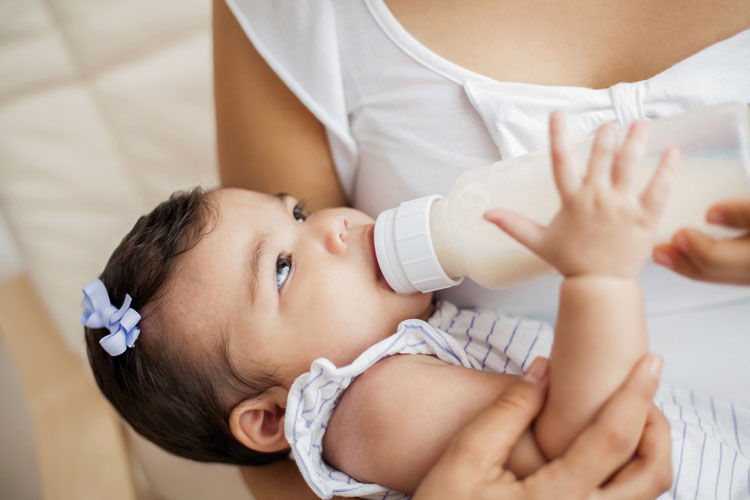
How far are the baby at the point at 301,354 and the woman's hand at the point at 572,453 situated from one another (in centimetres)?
7

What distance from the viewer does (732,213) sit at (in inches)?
23.9

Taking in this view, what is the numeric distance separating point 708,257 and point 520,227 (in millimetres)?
202

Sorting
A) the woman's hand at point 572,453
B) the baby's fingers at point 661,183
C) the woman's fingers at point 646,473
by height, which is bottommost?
the woman's fingers at point 646,473

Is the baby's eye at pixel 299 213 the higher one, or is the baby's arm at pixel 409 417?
the baby's eye at pixel 299 213

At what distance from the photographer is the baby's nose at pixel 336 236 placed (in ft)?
2.99

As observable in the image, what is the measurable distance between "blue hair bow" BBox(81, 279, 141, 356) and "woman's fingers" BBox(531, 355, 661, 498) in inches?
25.0

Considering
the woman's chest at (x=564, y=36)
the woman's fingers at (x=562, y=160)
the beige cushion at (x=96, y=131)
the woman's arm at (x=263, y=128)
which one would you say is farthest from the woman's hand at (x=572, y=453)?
the beige cushion at (x=96, y=131)

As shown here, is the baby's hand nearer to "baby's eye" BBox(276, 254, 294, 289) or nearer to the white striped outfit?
the white striped outfit

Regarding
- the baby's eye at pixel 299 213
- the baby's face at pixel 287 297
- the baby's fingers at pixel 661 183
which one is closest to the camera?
the baby's fingers at pixel 661 183

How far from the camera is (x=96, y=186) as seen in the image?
5.24ft

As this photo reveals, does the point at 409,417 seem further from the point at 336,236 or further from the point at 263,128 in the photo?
the point at 263,128

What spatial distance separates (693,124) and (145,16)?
1.45m

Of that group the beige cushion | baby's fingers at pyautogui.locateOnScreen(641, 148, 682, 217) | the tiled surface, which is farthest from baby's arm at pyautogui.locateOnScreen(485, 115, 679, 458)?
the tiled surface

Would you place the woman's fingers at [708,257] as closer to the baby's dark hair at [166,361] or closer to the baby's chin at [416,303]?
the baby's chin at [416,303]
